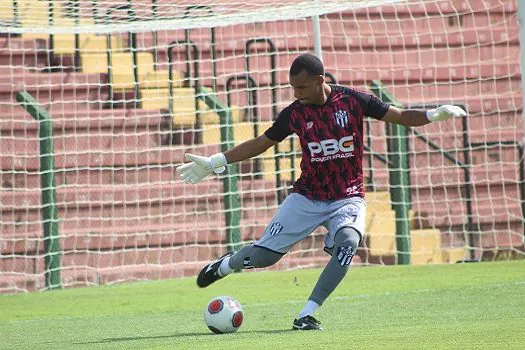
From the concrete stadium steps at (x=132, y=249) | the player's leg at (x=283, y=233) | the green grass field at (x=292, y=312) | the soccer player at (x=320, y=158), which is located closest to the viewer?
the green grass field at (x=292, y=312)

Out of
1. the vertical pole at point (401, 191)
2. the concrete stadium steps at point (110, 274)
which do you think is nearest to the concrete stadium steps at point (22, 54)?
the concrete stadium steps at point (110, 274)

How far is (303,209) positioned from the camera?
8.12 metres

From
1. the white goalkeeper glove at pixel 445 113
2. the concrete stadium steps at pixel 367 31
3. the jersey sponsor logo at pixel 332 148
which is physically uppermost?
the concrete stadium steps at pixel 367 31

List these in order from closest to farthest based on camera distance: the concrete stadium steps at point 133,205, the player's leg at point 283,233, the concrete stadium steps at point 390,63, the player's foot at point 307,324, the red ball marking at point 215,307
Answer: the player's foot at point 307,324, the red ball marking at point 215,307, the player's leg at point 283,233, the concrete stadium steps at point 133,205, the concrete stadium steps at point 390,63

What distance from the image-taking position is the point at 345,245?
771cm

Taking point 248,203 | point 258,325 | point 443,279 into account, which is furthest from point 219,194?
point 258,325

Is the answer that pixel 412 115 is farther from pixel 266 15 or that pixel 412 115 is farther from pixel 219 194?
pixel 219 194

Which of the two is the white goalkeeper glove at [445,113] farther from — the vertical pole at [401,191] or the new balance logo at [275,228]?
the vertical pole at [401,191]

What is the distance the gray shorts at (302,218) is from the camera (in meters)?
8.01

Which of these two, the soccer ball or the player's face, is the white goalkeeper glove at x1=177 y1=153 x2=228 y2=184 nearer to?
the player's face

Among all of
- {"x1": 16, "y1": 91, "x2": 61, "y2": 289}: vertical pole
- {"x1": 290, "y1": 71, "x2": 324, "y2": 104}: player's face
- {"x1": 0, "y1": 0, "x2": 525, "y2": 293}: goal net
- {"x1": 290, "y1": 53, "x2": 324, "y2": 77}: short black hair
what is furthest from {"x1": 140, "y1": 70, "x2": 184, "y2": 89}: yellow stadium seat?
{"x1": 290, "y1": 53, "x2": 324, "y2": 77}: short black hair

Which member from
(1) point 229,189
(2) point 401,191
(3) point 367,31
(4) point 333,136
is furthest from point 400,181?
(4) point 333,136

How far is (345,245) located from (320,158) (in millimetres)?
641

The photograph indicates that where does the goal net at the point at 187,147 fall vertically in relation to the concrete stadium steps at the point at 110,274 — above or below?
above
